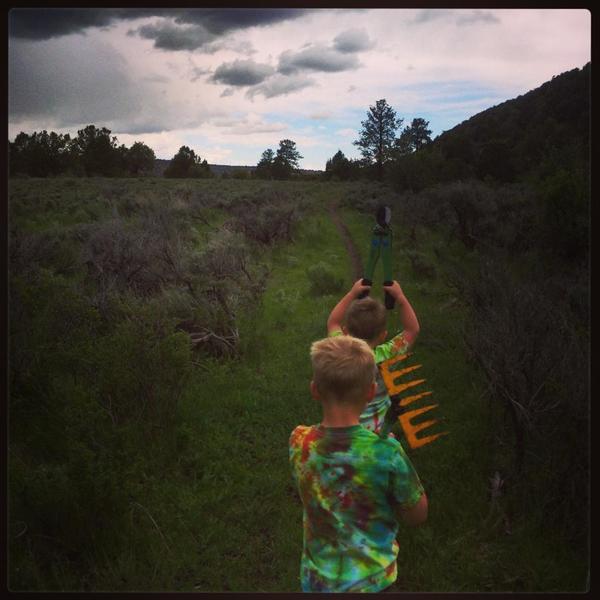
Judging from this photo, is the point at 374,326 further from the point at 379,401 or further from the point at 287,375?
the point at 287,375

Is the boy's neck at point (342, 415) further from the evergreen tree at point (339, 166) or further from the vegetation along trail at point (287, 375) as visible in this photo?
the evergreen tree at point (339, 166)

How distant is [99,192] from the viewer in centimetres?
974

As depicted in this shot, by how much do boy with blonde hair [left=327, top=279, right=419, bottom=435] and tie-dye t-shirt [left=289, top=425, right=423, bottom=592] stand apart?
0.68 meters

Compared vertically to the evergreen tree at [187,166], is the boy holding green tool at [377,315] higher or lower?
lower

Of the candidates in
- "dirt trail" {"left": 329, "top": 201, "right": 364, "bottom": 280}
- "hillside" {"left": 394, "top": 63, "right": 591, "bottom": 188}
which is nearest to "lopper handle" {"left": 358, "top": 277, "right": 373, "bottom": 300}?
"hillside" {"left": 394, "top": 63, "right": 591, "bottom": 188}

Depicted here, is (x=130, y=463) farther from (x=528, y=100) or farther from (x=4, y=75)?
(x=528, y=100)

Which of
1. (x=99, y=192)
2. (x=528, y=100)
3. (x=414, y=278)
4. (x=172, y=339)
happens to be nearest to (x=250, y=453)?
(x=172, y=339)

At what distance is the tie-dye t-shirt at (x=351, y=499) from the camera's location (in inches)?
64.9

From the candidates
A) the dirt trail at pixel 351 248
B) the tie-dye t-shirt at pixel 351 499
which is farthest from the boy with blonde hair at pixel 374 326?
the dirt trail at pixel 351 248

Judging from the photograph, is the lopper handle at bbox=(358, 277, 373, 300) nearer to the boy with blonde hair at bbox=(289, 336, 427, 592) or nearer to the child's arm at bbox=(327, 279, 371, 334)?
the child's arm at bbox=(327, 279, 371, 334)

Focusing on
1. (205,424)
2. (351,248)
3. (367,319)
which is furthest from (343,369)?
(351,248)

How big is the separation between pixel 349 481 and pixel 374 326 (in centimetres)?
93

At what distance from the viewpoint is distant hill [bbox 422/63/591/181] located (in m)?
3.38

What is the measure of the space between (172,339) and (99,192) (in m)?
6.71
